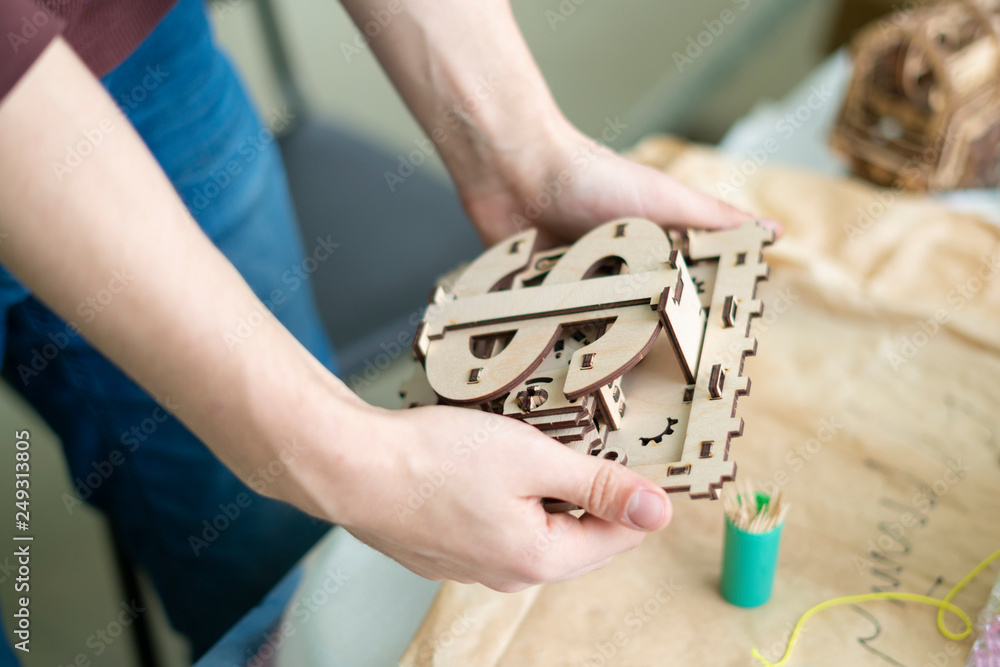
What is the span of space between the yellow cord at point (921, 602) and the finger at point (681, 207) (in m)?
0.33

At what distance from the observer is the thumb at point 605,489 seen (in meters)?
0.49

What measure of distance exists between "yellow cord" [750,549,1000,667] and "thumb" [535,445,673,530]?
0.18 metres

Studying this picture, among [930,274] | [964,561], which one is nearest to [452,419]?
[964,561]

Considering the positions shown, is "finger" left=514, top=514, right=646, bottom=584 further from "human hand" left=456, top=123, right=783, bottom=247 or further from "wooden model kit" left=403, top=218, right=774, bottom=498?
"human hand" left=456, top=123, right=783, bottom=247

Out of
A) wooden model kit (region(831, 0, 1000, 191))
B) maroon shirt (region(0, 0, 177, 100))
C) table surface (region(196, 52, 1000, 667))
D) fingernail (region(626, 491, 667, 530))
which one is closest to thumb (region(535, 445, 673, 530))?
fingernail (region(626, 491, 667, 530))

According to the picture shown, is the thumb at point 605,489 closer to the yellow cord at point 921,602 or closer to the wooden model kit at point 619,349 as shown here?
the wooden model kit at point 619,349

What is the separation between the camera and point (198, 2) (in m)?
0.75

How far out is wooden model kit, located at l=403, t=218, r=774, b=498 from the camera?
527mm

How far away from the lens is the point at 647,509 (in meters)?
0.49

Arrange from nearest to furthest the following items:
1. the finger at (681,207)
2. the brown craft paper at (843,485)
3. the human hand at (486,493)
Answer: the human hand at (486,493), the brown craft paper at (843,485), the finger at (681,207)

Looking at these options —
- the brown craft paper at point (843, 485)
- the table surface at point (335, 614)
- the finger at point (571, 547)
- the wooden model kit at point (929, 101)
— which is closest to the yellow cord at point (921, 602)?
the brown craft paper at point (843, 485)

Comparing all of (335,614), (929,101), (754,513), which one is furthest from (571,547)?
(929,101)

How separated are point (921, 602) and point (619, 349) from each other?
33cm

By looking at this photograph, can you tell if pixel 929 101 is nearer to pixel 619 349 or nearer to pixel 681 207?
pixel 681 207
